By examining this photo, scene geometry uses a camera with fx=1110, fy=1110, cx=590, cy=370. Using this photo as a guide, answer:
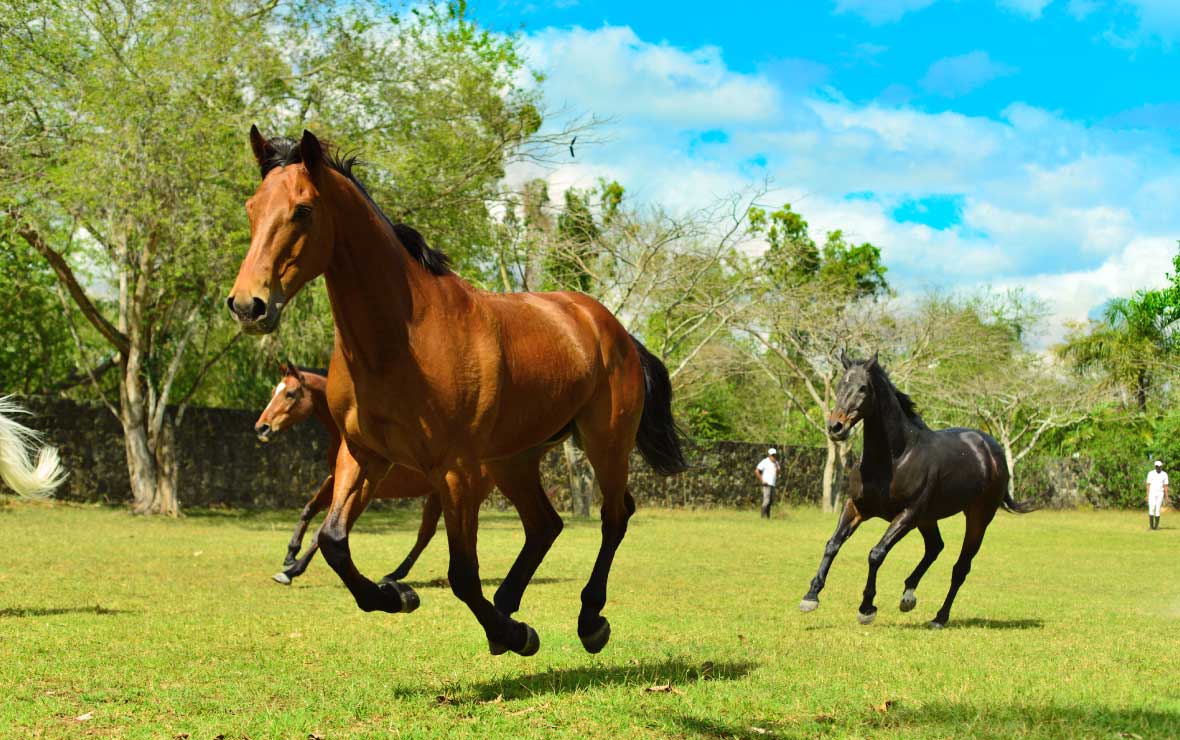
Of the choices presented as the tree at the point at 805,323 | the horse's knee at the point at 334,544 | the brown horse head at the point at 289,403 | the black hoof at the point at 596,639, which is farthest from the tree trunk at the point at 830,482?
the horse's knee at the point at 334,544

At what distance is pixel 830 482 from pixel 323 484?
25034 mm

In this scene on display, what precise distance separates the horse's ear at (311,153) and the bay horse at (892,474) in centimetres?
628

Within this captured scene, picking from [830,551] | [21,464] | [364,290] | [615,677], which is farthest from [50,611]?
[830,551]

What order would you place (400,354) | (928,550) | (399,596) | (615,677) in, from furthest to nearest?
(928,550), (615,677), (399,596), (400,354)

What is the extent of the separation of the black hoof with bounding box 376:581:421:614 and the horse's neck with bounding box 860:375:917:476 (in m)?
5.74

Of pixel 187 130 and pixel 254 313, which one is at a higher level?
pixel 187 130

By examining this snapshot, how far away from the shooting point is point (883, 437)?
33.5 ft

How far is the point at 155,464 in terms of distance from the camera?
947 inches

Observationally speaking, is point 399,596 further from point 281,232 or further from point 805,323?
point 805,323

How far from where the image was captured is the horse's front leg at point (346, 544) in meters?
5.10

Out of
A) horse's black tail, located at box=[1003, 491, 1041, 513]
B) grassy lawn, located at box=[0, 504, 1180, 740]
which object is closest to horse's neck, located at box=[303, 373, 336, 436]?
grassy lawn, located at box=[0, 504, 1180, 740]

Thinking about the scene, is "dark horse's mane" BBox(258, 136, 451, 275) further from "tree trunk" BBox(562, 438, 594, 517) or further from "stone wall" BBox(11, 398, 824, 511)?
"tree trunk" BBox(562, 438, 594, 517)

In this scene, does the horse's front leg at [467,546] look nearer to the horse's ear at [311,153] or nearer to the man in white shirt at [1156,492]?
the horse's ear at [311,153]

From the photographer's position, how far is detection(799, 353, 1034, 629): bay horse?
9992 mm
